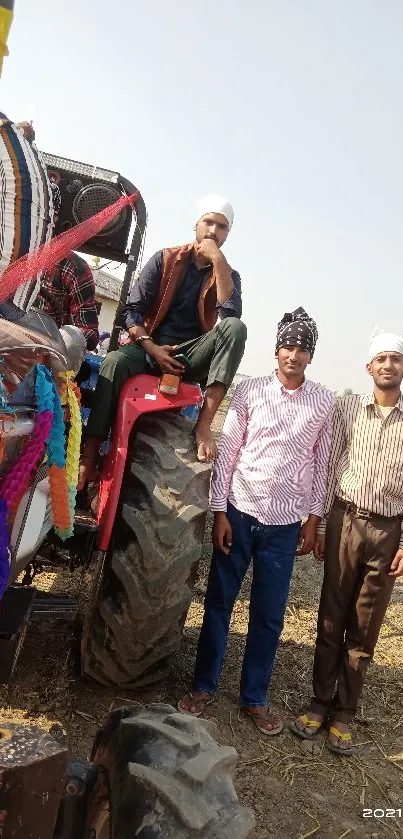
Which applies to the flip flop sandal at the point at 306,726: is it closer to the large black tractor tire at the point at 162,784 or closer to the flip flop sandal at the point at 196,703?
the flip flop sandal at the point at 196,703

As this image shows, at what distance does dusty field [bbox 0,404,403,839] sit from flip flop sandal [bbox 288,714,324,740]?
41 millimetres

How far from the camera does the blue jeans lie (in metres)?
3.40

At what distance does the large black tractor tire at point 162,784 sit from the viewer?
1.38 metres

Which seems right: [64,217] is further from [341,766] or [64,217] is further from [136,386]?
[341,766]

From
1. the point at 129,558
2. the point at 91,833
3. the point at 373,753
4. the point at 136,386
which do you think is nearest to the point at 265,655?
the point at 373,753

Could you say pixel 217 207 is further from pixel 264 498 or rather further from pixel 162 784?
pixel 162 784

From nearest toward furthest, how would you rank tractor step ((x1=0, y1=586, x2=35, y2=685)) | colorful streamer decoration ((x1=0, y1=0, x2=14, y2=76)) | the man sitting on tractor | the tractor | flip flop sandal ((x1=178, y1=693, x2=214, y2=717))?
the tractor
tractor step ((x1=0, y1=586, x2=35, y2=685))
colorful streamer decoration ((x1=0, y1=0, x2=14, y2=76))
the man sitting on tractor
flip flop sandal ((x1=178, y1=693, x2=214, y2=717))

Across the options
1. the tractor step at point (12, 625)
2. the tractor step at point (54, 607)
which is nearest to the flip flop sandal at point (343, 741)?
the tractor step at point (54, 607)

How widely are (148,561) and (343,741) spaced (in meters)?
1.74

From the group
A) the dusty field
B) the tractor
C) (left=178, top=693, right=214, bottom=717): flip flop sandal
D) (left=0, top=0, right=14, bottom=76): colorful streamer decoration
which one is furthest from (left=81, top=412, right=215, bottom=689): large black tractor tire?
(left=0, top=0, right=14, bottom=76): colorful streamer decoration

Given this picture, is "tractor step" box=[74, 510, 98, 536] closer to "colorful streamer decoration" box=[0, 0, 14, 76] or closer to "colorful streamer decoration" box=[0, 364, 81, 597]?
"colorful streamer decoration" box=[0, 364, 81, 597]

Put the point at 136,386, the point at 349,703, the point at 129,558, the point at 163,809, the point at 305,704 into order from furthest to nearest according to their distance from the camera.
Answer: the point at 305,704 < the point at 349,703 < the point at 136,386 < the point at 129,558 < the point at 163,809

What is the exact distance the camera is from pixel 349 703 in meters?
3.54

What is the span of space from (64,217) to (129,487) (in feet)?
5.13
